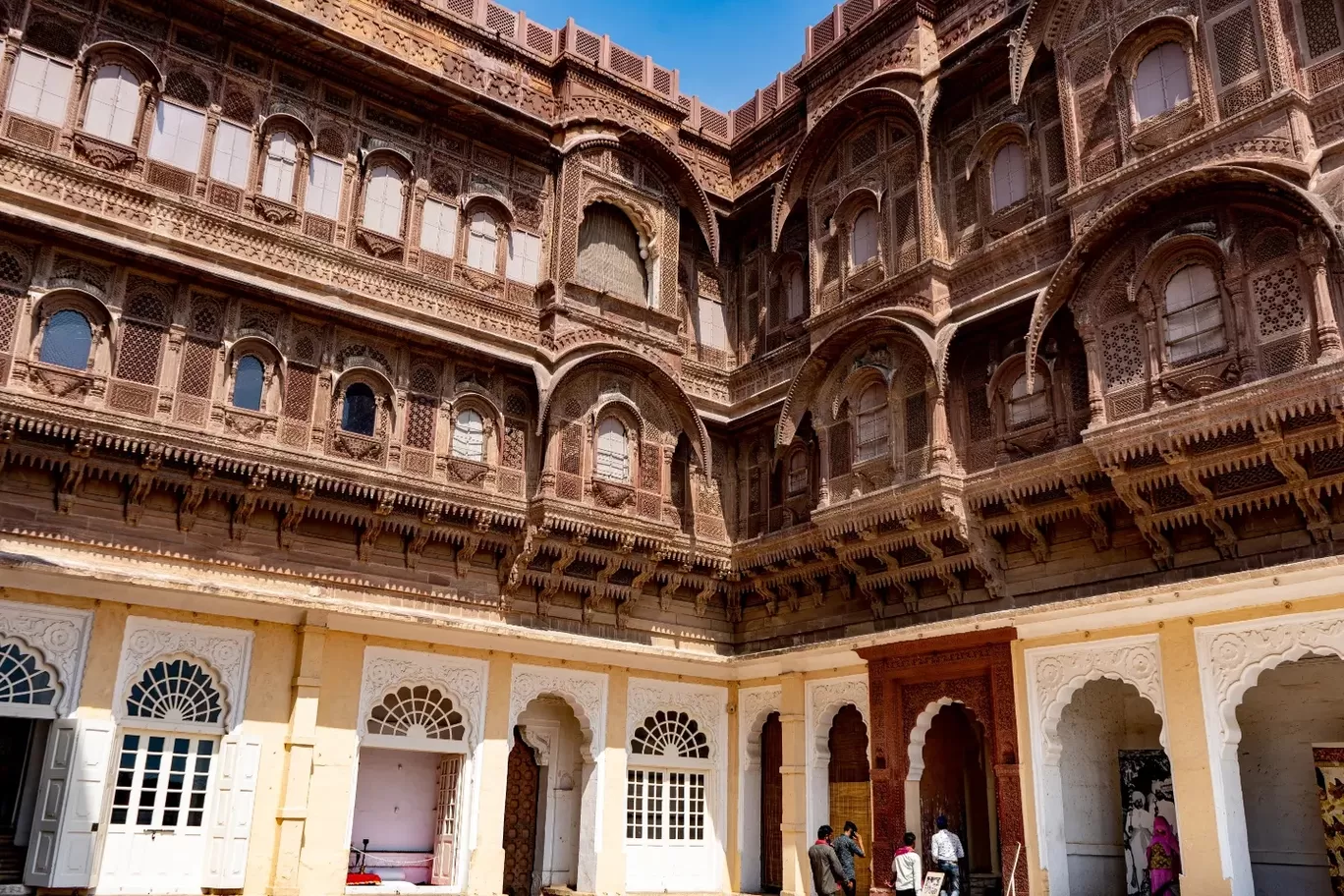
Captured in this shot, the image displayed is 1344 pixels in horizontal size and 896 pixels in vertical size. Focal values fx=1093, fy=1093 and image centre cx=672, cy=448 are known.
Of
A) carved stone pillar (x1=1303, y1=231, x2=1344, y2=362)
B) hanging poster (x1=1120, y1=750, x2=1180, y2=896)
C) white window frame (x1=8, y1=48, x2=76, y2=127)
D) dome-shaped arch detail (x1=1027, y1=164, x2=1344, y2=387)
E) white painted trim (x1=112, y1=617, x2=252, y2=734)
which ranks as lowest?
hanging poster (x1=1120, y1=750, x2=1180, y2=896)

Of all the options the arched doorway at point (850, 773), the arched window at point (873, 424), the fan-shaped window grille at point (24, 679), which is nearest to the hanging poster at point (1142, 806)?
the arched doorway at point (850, 773)

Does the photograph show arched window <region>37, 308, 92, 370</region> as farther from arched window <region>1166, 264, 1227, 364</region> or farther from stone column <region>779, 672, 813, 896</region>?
arched window <region>1166, 264, 1227, 364</region>

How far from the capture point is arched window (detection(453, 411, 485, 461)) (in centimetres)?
1427

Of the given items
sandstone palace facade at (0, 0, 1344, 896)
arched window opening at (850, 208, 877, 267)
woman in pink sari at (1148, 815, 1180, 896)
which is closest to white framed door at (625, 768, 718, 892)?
sandstone palace facade at (0, 0, 1344, 896)

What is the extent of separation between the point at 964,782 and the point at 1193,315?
6.67 metres

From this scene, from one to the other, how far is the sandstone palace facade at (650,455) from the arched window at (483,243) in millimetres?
211

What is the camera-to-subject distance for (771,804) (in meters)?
15.8

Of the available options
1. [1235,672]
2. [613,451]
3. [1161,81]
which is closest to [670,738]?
[613,451]

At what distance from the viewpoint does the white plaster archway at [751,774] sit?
15320 mm

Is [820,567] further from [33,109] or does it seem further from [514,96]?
[33,109]

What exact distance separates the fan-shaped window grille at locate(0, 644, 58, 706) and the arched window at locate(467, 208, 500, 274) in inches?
281

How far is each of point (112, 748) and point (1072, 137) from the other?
1233 cm

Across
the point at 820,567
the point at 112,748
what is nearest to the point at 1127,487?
the point at 820,567

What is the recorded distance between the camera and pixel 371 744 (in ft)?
42.4
